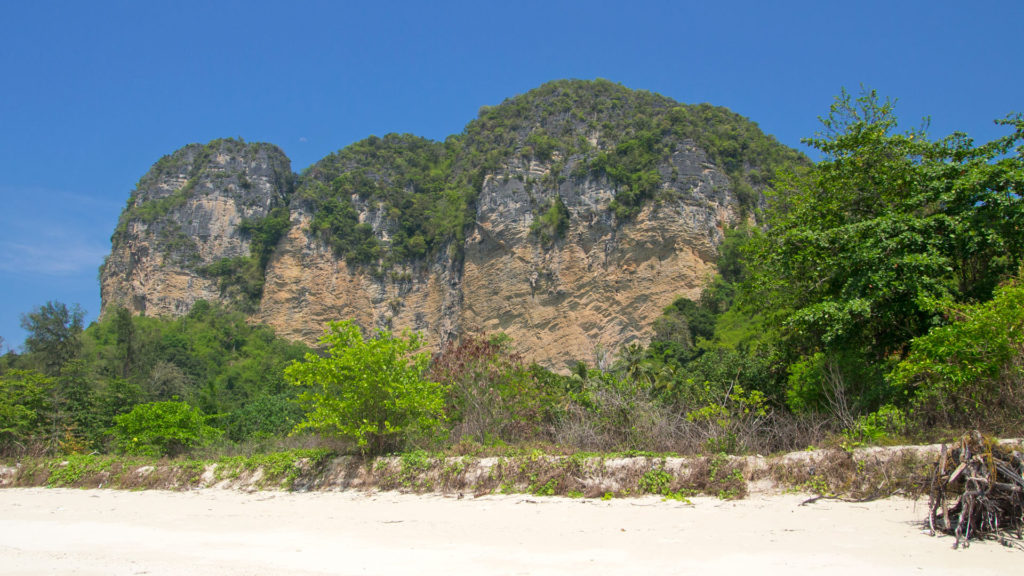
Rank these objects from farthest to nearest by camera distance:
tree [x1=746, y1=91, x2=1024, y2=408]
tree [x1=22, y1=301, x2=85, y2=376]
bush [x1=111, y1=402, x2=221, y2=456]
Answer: tree [x1=22, y1=301, x2=85, y2=376], bush [x1=111, y1=402, x2=221, y2=456], tree [x1=746, y1=91, x2=1024, y2=408]

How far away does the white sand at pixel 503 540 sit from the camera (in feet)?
18.2

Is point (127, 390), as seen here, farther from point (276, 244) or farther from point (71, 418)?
point (276, 244)

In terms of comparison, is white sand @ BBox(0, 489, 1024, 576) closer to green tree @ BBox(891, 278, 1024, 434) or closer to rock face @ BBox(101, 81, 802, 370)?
green tree @ BBox(891, 278, 1024, 434)

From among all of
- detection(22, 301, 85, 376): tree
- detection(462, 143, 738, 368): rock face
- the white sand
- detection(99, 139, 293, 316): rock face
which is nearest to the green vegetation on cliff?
detection(462, 143, 738, 368): rock face

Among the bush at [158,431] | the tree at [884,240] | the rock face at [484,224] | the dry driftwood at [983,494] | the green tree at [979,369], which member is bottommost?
the bush at [158,431]

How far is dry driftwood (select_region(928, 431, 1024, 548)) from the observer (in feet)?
18.4

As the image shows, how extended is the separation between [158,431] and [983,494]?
17996mm

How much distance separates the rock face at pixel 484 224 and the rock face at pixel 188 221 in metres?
0.17

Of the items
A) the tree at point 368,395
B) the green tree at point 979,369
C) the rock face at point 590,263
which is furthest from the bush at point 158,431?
the rock face at point 590,263

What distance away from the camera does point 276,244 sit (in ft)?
195

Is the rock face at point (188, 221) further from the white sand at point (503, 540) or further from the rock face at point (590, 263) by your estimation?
the white sand at point (503, 540)

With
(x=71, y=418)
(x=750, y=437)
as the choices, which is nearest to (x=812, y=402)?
(x=750, y=437)

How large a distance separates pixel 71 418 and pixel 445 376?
43.8 ft

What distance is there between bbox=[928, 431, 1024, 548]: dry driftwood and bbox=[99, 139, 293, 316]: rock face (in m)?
61.7
